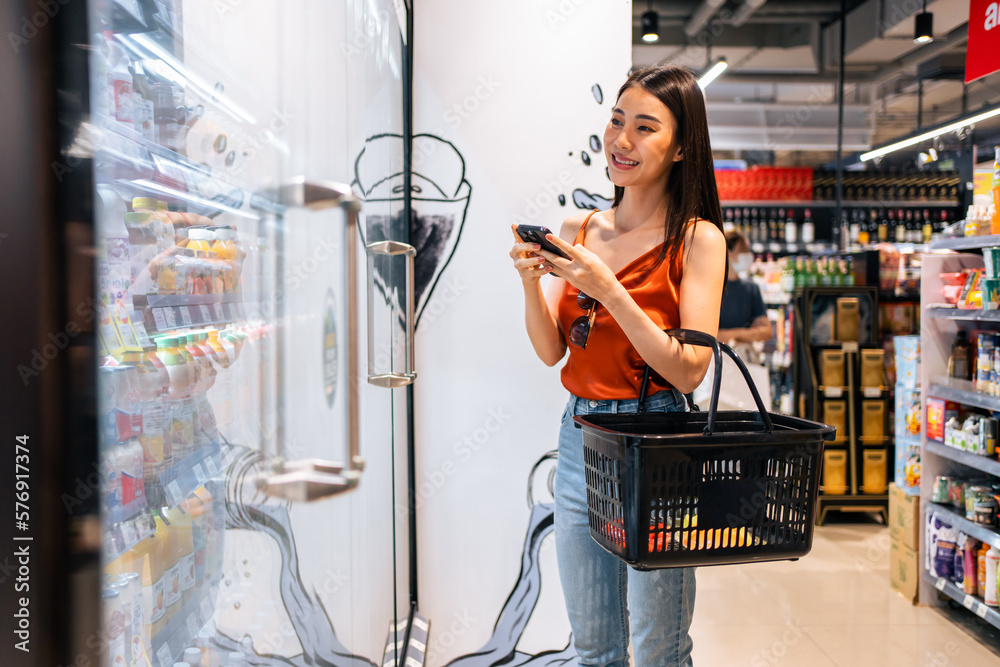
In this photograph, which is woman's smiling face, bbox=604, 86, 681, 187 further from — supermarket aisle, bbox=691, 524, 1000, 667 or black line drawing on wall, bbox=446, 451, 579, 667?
supermarket aisle, bbox=691, 524, 1000, 667

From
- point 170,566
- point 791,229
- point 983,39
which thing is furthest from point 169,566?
point 791,229

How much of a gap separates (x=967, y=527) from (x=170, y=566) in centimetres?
355

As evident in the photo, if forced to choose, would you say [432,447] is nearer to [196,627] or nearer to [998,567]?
[196,627]

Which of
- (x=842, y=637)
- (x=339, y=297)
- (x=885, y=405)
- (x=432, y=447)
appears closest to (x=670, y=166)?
(x=339, y=297)

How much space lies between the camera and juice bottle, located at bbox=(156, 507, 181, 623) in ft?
2.89

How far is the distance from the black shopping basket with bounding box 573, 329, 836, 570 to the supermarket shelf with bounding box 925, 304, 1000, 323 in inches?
A: 96.7

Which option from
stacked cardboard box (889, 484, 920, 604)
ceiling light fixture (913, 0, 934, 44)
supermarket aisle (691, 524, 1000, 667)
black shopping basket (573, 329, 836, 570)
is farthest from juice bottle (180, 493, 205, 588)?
ceiling light fixture (913, 0, 934, 44)

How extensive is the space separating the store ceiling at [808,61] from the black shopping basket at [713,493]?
6.85 metres

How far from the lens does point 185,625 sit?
947 millimetres

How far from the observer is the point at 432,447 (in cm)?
270

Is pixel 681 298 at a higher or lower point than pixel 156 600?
higher

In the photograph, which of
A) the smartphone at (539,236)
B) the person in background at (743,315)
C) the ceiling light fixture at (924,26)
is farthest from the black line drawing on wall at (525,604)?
the ceiling light fixture at (924,26)

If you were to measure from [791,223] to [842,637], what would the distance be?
7.44m

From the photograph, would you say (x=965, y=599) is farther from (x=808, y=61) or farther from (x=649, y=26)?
(x=808, y=61)
